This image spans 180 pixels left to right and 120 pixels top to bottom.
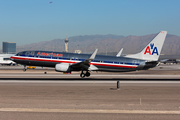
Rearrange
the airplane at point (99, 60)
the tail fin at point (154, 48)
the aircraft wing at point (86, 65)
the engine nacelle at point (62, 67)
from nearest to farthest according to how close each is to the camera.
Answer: the engine nacelle at point (62, 67), the aircraft wing at point (86, 65), the airplane at point (99, 60), the tail fin at point (154, 48)

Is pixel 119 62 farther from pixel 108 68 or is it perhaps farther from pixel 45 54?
pixel 45 54

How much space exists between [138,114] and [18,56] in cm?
3879

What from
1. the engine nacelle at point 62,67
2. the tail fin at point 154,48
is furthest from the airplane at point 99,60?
the engine nacelle at point 62,67

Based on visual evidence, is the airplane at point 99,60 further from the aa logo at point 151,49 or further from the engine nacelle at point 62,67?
the engine nacelle at point 62,67

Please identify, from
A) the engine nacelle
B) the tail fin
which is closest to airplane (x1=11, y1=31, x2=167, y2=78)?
the tail fin

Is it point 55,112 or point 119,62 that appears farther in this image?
point 119,62

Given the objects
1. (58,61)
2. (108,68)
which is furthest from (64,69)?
(108,68)

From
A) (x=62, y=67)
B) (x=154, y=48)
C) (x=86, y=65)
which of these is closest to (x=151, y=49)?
(x=154, y=48)

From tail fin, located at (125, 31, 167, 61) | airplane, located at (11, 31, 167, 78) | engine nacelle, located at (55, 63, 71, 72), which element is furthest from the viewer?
tail fin, located at (125, 31, 167, 61)

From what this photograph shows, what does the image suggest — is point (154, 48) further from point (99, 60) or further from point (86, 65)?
point (86, 65)

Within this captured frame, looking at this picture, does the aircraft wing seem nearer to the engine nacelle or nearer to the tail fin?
the engine nacelle

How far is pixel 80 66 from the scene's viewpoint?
146 feet

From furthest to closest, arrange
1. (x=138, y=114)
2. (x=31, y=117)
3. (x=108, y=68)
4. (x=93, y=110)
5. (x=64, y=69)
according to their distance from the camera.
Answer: (x=108, y=68) < (x=64, y=69) < (x=93, y=110) < (x=138, y=114) < (x=31, y=117)

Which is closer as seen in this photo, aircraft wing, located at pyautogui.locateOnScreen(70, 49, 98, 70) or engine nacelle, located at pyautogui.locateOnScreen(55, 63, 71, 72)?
engine nacelle, located at pyautogui.locateOnScreen(55, 63, 71, 72)
